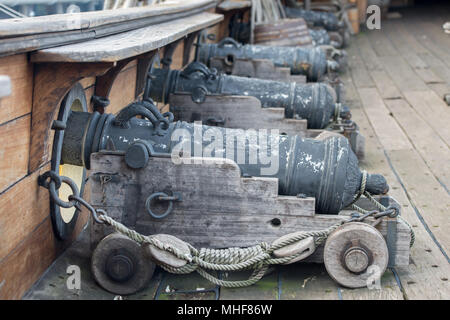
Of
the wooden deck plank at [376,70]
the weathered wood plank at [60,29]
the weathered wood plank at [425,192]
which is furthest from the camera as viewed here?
the wooden deck plank at [376,70]

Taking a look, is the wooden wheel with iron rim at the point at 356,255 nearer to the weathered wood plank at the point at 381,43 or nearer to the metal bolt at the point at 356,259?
the metal bolt at the point at 356,259

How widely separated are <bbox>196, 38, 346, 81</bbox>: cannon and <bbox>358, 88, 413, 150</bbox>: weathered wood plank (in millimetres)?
620

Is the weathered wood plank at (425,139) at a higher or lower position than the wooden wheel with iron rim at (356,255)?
lower

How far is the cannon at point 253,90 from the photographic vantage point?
4535mm

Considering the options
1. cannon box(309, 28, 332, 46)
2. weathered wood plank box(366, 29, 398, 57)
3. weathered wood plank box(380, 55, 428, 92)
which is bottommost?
weathered wood plank box(380, 55, 428, 92)

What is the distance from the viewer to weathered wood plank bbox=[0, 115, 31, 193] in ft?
7.54

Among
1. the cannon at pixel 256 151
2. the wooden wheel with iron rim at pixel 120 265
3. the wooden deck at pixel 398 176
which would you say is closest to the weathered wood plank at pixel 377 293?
the wooden deck at pixel 398 176

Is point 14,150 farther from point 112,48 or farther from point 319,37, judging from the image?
point 319,37

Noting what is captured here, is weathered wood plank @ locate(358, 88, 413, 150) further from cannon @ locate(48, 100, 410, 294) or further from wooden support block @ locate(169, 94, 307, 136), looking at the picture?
cannon @ locate(48, 100, 410, 294)

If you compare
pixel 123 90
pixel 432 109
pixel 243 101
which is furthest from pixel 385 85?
pixel 123 90

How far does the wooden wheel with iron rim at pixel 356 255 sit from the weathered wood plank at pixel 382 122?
8.55ft

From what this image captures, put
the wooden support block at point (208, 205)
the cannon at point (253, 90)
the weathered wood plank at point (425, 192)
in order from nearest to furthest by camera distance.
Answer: the wooden support block at point (208, 205) < the weathered wood plank at point (425, 192) < the cannon at point (253, 90)

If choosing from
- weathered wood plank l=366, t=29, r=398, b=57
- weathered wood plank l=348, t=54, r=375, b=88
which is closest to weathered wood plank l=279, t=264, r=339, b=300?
weathered wood plank l=348, t=54, r=375, b=88

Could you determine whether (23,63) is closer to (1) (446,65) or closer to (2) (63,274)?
(2) (63,274)
